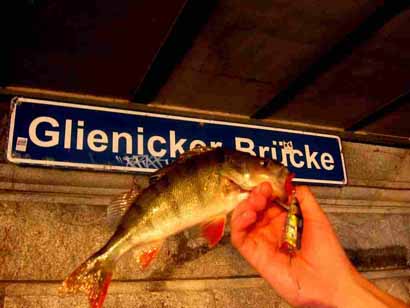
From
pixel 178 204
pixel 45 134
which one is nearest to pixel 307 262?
pixel 178 204

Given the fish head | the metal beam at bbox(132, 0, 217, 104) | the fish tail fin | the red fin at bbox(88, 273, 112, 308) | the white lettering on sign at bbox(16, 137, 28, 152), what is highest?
the metal beam at bbox(132, 0, 217, 104)

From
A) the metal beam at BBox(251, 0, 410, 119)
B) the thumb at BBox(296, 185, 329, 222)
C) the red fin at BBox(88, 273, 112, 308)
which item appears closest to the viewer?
the red fin at BBox(88, 273, 112, 308)

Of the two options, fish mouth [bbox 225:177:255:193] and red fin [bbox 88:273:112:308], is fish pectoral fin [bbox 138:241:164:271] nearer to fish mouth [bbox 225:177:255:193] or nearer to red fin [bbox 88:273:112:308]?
red fin [bbox 88:273:112:308]

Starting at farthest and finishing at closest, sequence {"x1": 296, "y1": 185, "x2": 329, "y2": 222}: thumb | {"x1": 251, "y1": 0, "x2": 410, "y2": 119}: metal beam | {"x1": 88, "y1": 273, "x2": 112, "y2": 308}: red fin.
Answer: {"x1": 251, "y1": 0, "x2": 410, "y2": 119}: metal beam, {"x1": 296, "y1": 185, "x2": 329, "y2": 222}: thumb, {"x1": 88, "y1": 273, "x2": 112, "y2": 308}: red fin

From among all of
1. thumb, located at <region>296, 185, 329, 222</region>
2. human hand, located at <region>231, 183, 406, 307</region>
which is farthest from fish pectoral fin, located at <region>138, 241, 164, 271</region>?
thumb, located at <region>296, 185, 329, 222</region>

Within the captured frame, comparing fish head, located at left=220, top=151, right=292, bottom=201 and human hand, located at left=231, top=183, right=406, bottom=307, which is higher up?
fish head, located at left=220, top=151, right=292, bottom=201

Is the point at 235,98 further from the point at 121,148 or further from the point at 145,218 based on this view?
the point at 145,218

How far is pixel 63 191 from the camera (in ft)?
8.61

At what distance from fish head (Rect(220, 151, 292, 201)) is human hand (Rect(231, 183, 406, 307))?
0.05m

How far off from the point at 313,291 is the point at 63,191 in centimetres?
164

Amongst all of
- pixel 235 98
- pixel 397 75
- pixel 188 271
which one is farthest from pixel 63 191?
pixel 397 75

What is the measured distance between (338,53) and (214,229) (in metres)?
1.46

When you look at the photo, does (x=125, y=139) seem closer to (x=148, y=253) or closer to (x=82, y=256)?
(x=82, y=256)

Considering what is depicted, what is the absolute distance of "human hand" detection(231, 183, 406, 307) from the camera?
1896 millimetres
